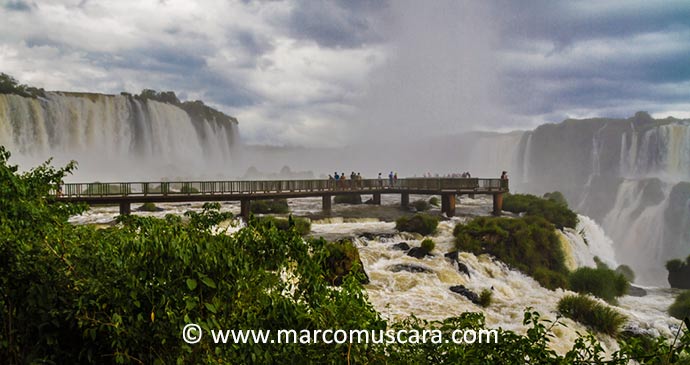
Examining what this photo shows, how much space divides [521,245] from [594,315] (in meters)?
9.70

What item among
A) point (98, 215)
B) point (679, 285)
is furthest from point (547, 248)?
point (98, 215)

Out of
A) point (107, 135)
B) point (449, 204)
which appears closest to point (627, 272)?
point (449, 204)

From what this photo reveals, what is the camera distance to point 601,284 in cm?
2142

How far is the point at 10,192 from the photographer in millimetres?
8625

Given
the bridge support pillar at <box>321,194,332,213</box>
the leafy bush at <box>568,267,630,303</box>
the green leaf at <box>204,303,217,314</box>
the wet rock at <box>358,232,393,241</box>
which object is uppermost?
the green leaf at <box>204,303,217,314</box>

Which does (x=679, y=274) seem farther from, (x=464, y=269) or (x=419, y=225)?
(x=464, y=269)

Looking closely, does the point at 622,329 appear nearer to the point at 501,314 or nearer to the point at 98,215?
the point at 501,314

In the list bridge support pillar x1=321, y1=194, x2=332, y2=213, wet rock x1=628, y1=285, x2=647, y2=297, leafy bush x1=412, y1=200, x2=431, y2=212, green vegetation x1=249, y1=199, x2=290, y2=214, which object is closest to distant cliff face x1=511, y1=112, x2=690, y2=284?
wet rock x1=628, y1=285, x2=647, y2=297

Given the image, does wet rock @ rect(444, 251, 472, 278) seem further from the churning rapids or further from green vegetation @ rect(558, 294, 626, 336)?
green vegetation @ rect(558, 294, 626, 336)

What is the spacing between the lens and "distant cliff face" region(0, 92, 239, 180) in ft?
174

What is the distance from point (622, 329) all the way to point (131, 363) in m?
17.3

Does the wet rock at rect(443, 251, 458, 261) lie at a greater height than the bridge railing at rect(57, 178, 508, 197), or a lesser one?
lesser

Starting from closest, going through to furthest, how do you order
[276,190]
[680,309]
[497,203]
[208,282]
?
[208,282] < [680,309] < [276,190] < [497,203]

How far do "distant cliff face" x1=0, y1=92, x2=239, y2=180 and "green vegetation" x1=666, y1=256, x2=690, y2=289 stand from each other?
6646 centimetres
